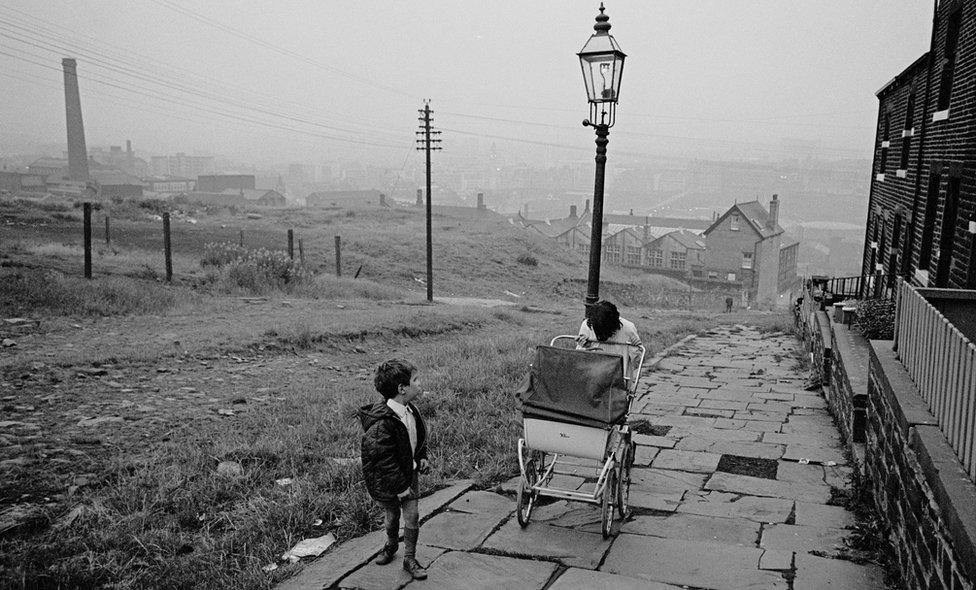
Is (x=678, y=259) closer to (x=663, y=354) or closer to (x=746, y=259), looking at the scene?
(x=746, y=259)

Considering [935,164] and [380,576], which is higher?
[935,164]

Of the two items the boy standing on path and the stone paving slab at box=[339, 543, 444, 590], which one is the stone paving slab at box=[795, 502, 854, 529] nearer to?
the stone paving slab at box=[339, 543, 444, 590]

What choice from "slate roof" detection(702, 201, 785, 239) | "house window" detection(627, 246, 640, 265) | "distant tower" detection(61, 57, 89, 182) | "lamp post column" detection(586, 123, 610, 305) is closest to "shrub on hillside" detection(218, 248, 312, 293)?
"lamp post column" detection(586, 123, 610, 305)

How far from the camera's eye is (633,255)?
69.4 metres

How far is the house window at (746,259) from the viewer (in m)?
59.6

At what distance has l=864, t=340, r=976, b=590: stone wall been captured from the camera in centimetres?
307

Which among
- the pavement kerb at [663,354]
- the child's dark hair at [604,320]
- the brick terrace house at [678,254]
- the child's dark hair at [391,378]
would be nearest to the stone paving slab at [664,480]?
the child's dark hair at [604,320]

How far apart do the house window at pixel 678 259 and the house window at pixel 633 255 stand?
412 cm

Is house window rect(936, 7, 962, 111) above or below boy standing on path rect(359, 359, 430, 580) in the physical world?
above

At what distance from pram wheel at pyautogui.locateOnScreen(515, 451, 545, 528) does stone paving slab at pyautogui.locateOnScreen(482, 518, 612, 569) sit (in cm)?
9

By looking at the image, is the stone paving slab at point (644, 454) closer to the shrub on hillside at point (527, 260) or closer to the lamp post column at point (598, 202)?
the lamp post column at point (598, 202)

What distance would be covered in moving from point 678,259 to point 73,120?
231 ft

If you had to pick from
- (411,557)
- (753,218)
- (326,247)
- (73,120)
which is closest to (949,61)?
(411,557)

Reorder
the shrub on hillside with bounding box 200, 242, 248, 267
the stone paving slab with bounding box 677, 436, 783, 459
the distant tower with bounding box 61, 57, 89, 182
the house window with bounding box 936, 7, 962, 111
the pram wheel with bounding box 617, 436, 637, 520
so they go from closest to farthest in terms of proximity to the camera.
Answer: the pram wheel with bounding box 617, 436, 637, 520, the stone paving slab with bounding box 677, 436, 783, 459, the house window with bounding box 936, 7, 962, 111, the shrub on hillside with bounding box 200, 242, 248, 267, the distant tower with bounding box 61, 57, 89, 182
